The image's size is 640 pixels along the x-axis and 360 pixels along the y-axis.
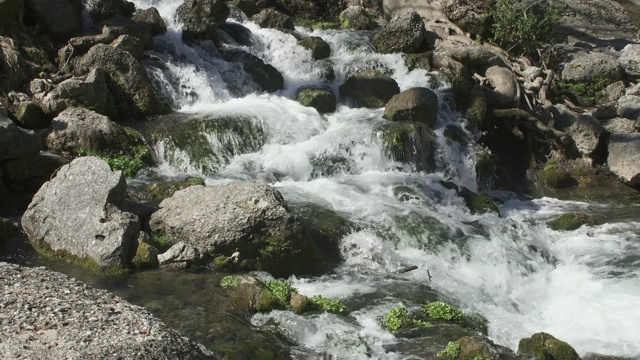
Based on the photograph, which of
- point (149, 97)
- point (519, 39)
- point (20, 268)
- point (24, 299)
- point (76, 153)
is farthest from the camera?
point (519, 39)

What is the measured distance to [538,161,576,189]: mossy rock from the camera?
19.5m

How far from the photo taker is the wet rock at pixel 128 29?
19.5 meters

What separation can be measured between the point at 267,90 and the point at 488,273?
33.4ft

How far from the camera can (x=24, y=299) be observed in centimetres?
752

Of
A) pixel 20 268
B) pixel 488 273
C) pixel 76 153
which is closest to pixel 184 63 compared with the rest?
pixel 76 153

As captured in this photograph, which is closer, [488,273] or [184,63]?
[488,273]

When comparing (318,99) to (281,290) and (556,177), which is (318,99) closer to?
(556,177)

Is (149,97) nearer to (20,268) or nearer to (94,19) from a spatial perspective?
(94,19)

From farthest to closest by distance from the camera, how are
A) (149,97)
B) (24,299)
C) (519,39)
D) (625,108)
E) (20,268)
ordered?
(519,39)
(625,108)
(149,97)
(20,268)
(24,299)

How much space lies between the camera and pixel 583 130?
2067 cm

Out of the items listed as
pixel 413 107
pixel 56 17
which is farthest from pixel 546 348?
pixel 56 17

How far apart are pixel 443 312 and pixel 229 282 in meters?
3.38

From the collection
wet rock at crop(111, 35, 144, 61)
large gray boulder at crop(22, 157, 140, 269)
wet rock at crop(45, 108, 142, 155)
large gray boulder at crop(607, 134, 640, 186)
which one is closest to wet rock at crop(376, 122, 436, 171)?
large gray boulder at crop(607, 134, 640, 186)

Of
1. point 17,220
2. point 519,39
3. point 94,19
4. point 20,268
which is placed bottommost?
point 17,220
